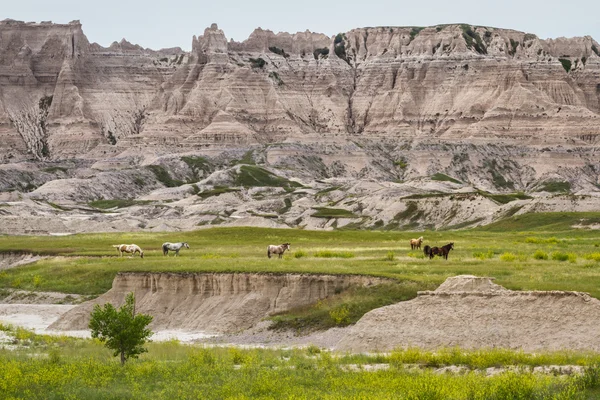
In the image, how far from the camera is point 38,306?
5469 cm

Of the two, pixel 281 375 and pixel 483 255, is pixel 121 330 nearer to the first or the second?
pixel 281 375

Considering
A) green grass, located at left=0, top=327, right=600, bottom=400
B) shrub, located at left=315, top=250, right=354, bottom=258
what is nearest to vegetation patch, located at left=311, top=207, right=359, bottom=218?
shrub, located at left=315, top=250, right=354, bottom=258

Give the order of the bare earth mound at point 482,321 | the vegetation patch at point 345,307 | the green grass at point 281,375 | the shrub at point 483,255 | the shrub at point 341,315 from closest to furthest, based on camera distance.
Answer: the green grass at point 281,375, the bare earth mound at point 482,321, the shrub at point 341,315, the vegetation patch at point 345,307, the shrub at point 483,255

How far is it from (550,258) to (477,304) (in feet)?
67.8

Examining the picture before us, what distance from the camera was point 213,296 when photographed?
1893 inches

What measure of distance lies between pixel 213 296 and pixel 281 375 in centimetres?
2097

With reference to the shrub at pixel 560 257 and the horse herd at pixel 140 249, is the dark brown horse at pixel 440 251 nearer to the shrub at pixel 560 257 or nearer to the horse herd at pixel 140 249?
the shrub at pixel 560 257

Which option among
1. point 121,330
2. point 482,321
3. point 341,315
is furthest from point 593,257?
point 121,330

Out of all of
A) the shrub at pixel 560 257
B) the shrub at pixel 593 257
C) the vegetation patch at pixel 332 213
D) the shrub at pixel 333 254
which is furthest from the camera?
the vegetation patch at pixel 332 213

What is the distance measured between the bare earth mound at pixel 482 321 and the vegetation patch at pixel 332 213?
114503 millimetres

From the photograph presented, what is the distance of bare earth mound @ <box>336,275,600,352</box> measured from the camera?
32.8 meters

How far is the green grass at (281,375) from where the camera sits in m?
23.6

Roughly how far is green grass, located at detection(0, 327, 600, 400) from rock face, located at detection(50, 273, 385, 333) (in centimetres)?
1007

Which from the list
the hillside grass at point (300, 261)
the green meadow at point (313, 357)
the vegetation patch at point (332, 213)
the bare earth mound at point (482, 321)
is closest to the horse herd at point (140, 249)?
the hillside grass at point (300, 261)
